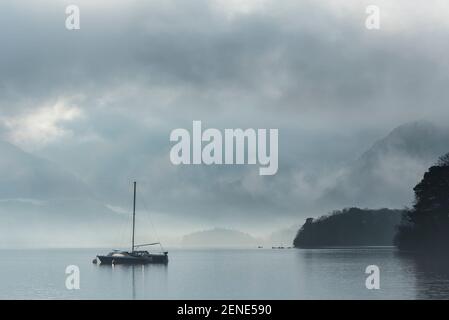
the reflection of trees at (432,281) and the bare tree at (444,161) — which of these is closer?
the reflection of trees at (432,281)

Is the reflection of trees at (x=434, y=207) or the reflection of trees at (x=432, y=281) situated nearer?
the reflection of trees at (x=432, y=281)

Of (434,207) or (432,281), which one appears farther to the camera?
(434,207)

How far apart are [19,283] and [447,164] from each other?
3052 inches

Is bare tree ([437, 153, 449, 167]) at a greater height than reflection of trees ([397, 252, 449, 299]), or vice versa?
bare tree ([437, 153, 449, 167])

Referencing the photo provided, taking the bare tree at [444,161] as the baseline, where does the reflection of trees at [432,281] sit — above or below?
below

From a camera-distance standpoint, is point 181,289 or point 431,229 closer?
point 181,289

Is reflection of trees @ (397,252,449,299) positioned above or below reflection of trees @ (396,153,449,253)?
below

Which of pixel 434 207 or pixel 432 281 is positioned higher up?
pixel 434 207

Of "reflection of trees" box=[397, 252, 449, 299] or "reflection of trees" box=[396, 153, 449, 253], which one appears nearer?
"reflection of trees" box=[397, 252, 449, 299]

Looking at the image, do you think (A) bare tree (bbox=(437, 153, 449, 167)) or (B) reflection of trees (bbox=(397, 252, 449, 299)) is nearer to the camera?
Result: (B) reflection of trees (bbox=(397, 252, 449, 299))
